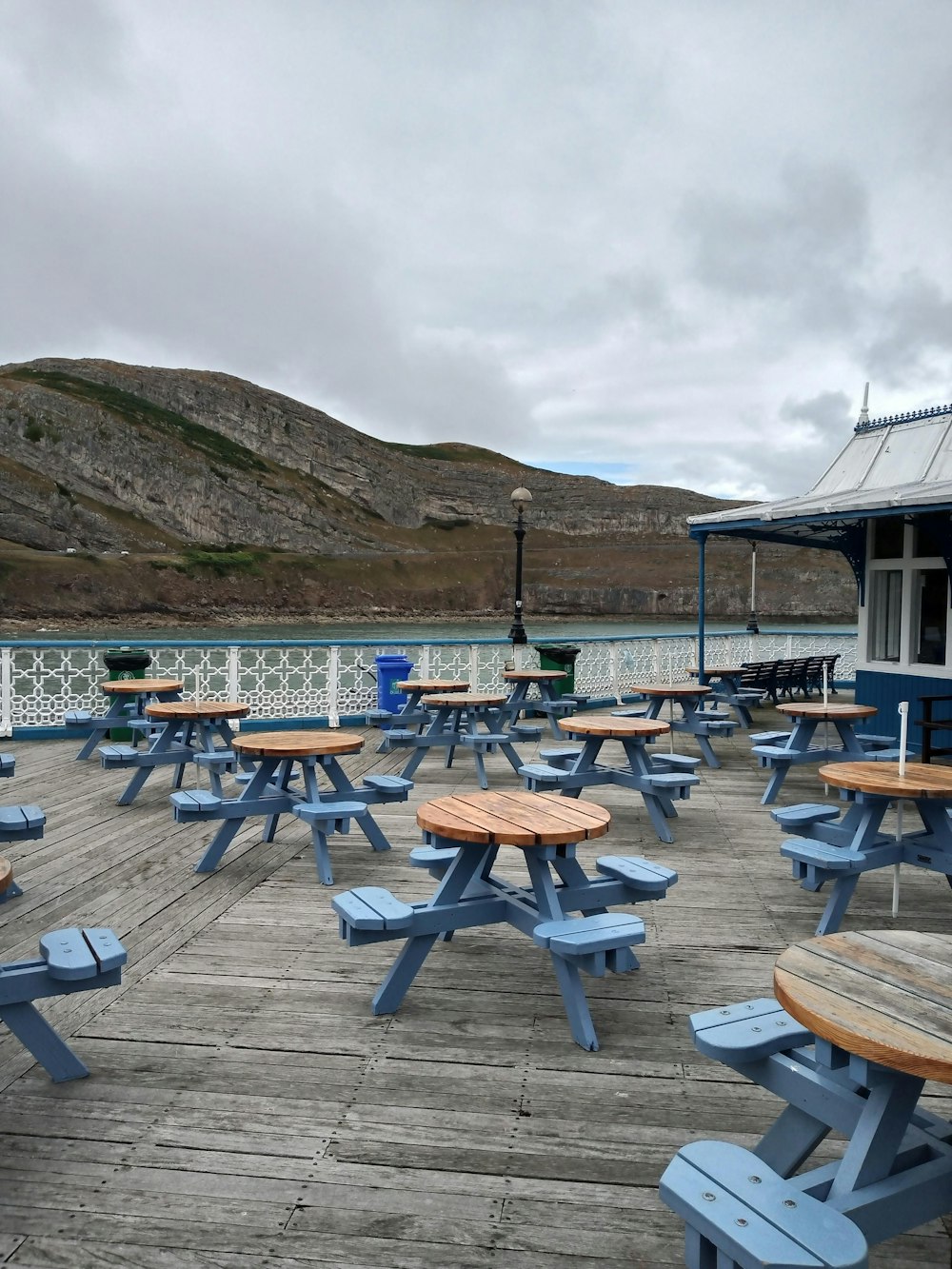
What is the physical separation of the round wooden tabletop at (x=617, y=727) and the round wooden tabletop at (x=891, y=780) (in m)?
1.56

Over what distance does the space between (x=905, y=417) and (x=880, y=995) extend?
11.7m

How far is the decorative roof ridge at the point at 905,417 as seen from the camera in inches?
451

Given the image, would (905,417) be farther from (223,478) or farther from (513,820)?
(223,478)

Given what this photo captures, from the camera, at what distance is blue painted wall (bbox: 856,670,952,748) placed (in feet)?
30.5

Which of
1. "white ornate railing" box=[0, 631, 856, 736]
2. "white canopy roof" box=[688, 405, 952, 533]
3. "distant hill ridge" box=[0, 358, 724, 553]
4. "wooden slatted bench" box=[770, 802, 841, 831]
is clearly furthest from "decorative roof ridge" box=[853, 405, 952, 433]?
"distant hill ridge" box=[0, 358, 724, 553]

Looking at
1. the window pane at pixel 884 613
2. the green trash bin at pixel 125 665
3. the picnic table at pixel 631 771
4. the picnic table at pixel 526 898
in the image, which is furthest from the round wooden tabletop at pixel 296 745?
the window pane at pixel 884 613

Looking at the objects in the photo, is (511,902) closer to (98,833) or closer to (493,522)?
(98,833)

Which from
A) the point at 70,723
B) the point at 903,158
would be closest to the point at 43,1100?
the point at 70,723

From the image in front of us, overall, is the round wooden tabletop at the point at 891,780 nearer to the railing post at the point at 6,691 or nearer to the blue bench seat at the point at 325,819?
the blue bench seat at the point at 325,819

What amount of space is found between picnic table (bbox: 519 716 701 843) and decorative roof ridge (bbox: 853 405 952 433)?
7487mm

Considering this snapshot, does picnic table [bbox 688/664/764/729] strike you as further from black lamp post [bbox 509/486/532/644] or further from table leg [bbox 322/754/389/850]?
table leg [bbox 322/754/389/850]

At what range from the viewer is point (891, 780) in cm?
442

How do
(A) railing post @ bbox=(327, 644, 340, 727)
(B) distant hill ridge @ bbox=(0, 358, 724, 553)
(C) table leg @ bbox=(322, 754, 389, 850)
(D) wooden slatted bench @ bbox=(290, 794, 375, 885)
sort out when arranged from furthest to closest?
(B) distant hill ridge @ bbox=(0, 358, 724, 553), (A) railing post @ bbox=(327, 644, 340, 727), (C) table leg @ bbox=(322, 754, 389, 850), (D) wooden slatted bench @ bbox=(290, 794, 375, 885)

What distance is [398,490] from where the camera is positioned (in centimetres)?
17650
